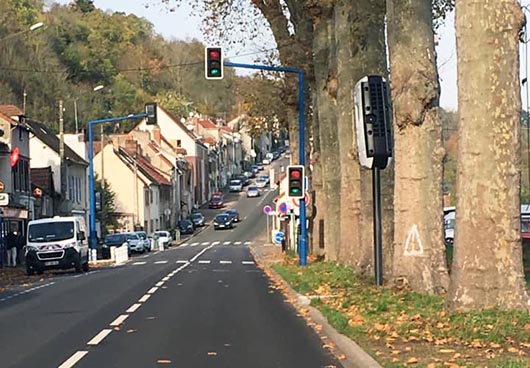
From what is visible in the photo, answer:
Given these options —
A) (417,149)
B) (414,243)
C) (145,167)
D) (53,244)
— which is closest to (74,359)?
(414,243)

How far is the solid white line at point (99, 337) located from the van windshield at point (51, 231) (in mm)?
22999

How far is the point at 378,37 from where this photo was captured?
2403 centimetres

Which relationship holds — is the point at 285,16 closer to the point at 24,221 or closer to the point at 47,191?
the point at 24,221

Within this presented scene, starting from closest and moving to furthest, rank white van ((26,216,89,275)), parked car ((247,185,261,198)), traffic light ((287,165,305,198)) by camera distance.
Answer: traffic light ((287,165,305,198)) → white van ((26,216,89,275)) → parked car ((247,185,261,198))

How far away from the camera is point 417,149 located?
60.1 feet

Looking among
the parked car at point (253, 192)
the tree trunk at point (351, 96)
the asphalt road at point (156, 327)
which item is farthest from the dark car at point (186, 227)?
the tree trunk at point (351, 96)

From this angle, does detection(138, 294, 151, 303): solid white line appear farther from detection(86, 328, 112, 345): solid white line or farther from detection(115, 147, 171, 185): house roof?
detection(115, 147, 171, 185): house roof

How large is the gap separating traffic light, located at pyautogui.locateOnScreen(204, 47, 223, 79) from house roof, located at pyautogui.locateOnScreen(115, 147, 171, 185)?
66.9m

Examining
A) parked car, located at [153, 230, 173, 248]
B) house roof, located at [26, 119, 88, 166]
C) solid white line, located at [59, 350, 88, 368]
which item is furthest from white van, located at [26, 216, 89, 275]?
parked car, located at [153, 230, 173, 248]

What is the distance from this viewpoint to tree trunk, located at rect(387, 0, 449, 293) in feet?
58.9

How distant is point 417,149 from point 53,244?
22882 millimetres

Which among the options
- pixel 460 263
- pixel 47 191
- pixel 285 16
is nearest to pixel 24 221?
pixel 47 191

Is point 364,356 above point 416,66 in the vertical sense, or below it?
below

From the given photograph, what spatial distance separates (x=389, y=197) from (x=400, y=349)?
35.4 feet
